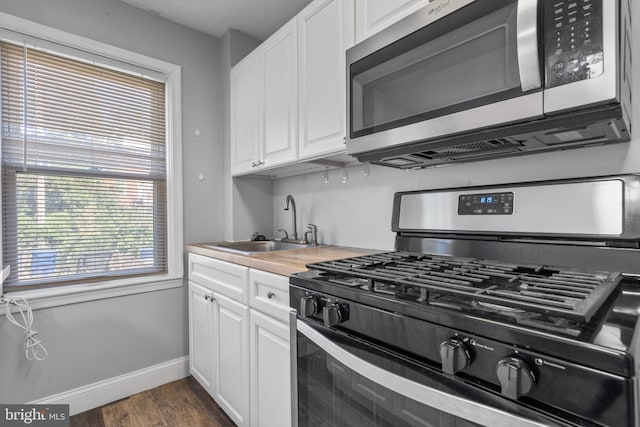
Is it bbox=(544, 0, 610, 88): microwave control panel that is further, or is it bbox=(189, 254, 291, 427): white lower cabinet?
bbox=(189, 254, 291, 427): white lower cabinet

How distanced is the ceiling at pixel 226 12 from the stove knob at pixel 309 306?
6.50 feet

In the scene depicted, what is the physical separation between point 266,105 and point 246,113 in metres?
0.28

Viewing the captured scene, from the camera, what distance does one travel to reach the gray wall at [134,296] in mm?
1816

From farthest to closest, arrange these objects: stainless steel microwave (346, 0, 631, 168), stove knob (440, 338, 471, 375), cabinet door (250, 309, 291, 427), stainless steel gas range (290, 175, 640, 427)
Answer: cabinet door (250, 309, 291, 427), stainless steel microwave (346, 0, 631, 168), stove knob (440, 338, 471, 375), stainless steel gas range (290, 175, 640, 427)

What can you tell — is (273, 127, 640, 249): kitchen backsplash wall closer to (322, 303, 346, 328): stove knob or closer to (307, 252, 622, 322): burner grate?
(307, 252, 622, 322): burner grate

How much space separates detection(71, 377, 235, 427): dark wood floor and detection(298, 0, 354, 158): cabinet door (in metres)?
1.60

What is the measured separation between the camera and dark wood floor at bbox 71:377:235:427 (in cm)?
180

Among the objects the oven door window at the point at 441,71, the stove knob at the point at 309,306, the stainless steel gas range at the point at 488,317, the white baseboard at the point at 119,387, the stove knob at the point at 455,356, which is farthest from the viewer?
the white baseboard at the point at 119,387

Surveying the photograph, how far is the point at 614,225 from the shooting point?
36.2 inches

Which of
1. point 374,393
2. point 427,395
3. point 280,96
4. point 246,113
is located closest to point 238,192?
point 246,113

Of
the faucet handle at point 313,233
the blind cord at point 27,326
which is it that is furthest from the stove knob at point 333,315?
the blind cord at point 27,326

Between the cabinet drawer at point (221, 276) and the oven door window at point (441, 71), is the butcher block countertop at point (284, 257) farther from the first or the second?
the oven door window at point (441, 71)

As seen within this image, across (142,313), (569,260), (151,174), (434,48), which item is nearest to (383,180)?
(434,48)

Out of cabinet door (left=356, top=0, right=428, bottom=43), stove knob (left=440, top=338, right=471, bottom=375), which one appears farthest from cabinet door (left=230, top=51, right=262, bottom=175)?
stove knob (left=440, top=338, right=471, bottom=375)
